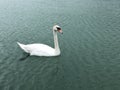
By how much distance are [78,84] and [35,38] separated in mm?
7549

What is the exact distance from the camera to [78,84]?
11.8 metres

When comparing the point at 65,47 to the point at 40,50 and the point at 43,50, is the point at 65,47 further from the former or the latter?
the point at 40,50

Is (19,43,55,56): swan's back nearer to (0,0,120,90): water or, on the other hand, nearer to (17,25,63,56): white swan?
(17,25,63,56): white swan

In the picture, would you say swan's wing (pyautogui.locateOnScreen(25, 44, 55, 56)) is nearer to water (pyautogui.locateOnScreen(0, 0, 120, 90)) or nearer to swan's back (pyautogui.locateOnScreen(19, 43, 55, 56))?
swan's back (pyautogui.locateOnScreen(19, 43, 55, 56))

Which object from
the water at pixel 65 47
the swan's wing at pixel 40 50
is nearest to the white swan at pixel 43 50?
the swan's wing at pixel 40 50

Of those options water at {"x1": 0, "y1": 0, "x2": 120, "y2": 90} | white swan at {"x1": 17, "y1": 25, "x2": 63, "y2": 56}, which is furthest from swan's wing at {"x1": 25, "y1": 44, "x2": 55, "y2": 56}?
water at {"x1": 0, "y1": 0, "x2": 120, "y2": 90}

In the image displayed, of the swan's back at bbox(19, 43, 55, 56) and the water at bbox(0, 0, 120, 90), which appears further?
the swan's back at bbox(19, 43, 55, 56)

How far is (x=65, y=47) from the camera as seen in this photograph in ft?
53.6

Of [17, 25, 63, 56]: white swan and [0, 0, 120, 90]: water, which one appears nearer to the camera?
[0, 0, 120, 90]: water

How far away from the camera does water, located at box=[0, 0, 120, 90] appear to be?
12.1 m

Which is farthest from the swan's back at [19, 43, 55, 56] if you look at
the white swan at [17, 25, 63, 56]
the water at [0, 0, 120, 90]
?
the water at [0, 0, 120, 90]

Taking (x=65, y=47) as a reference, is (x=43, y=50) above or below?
above

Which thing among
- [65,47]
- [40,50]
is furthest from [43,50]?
[65,47]

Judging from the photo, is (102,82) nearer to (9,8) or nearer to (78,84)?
(78,84)
